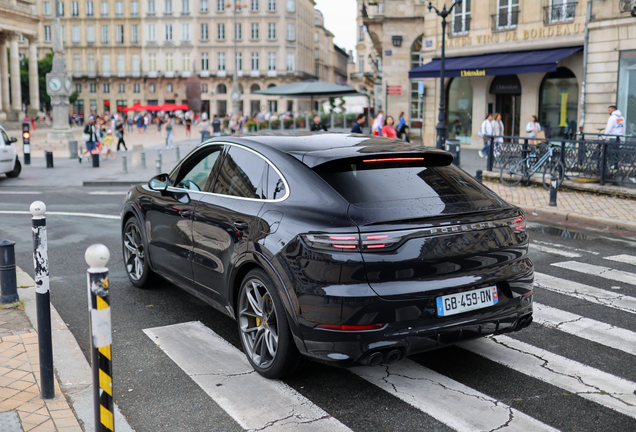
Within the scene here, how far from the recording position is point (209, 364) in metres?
4.80

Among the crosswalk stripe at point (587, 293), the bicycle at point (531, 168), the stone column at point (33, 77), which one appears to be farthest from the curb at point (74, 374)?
the stone column at point (33, 77)

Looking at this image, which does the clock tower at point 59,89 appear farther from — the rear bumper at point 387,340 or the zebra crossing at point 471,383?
the rear bumper at point 387,340

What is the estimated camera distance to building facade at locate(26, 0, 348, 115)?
97562 millimetres

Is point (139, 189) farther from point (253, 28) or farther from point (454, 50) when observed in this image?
point (253, 28)

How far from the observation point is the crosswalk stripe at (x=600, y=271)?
752 cm

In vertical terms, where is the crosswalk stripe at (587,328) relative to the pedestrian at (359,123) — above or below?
below

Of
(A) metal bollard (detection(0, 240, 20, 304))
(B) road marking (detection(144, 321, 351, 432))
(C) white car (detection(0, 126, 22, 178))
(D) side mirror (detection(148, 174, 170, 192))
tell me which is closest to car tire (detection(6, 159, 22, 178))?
(C) white car (detection(0, 126, 22, 178))

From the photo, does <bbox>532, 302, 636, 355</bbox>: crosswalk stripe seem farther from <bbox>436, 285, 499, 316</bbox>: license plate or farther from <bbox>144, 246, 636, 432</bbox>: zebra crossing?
<bbox>436, 285, 499, 316</bbox>: license plate

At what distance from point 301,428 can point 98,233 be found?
7187mm

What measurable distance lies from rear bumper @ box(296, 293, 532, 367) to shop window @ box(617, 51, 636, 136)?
804 inches

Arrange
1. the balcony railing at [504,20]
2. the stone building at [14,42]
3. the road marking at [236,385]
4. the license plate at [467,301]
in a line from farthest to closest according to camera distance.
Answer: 1. the stone building at [14,42]
2. the balcony railing at [504,20]
3. the license plate at [467,301]
4. the road marking at [236,385]

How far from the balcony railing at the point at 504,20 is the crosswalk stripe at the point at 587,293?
911 inches

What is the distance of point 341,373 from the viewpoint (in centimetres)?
467

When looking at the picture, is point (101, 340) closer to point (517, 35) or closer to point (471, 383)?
point (471, 383)
